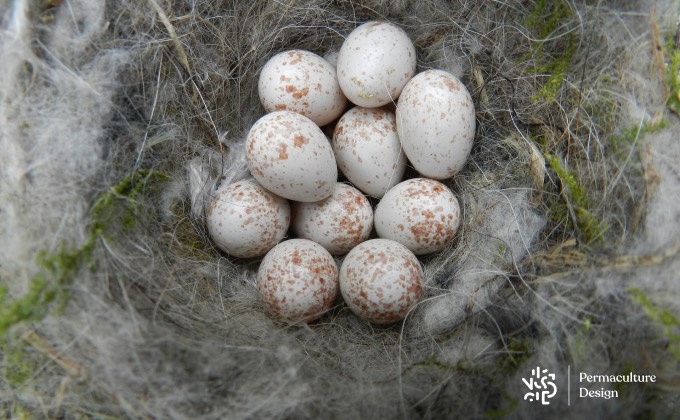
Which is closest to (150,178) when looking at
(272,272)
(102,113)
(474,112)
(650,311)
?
(102,113)

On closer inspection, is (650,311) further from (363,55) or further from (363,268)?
(363,55)

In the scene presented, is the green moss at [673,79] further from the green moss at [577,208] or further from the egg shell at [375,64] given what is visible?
the egg shell at [375,64]

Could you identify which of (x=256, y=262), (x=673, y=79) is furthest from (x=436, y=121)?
(x=256, y=262)

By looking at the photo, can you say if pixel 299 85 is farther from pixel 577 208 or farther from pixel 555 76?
pixel 577 208

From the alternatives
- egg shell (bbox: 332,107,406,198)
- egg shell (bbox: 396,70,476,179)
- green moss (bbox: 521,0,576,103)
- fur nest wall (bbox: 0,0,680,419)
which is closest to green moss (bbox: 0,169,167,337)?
fur nest wall (bbox: 0,0,680,419)

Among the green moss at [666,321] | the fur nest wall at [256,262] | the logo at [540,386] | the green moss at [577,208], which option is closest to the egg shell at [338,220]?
the fur nest wall at [256,262]
